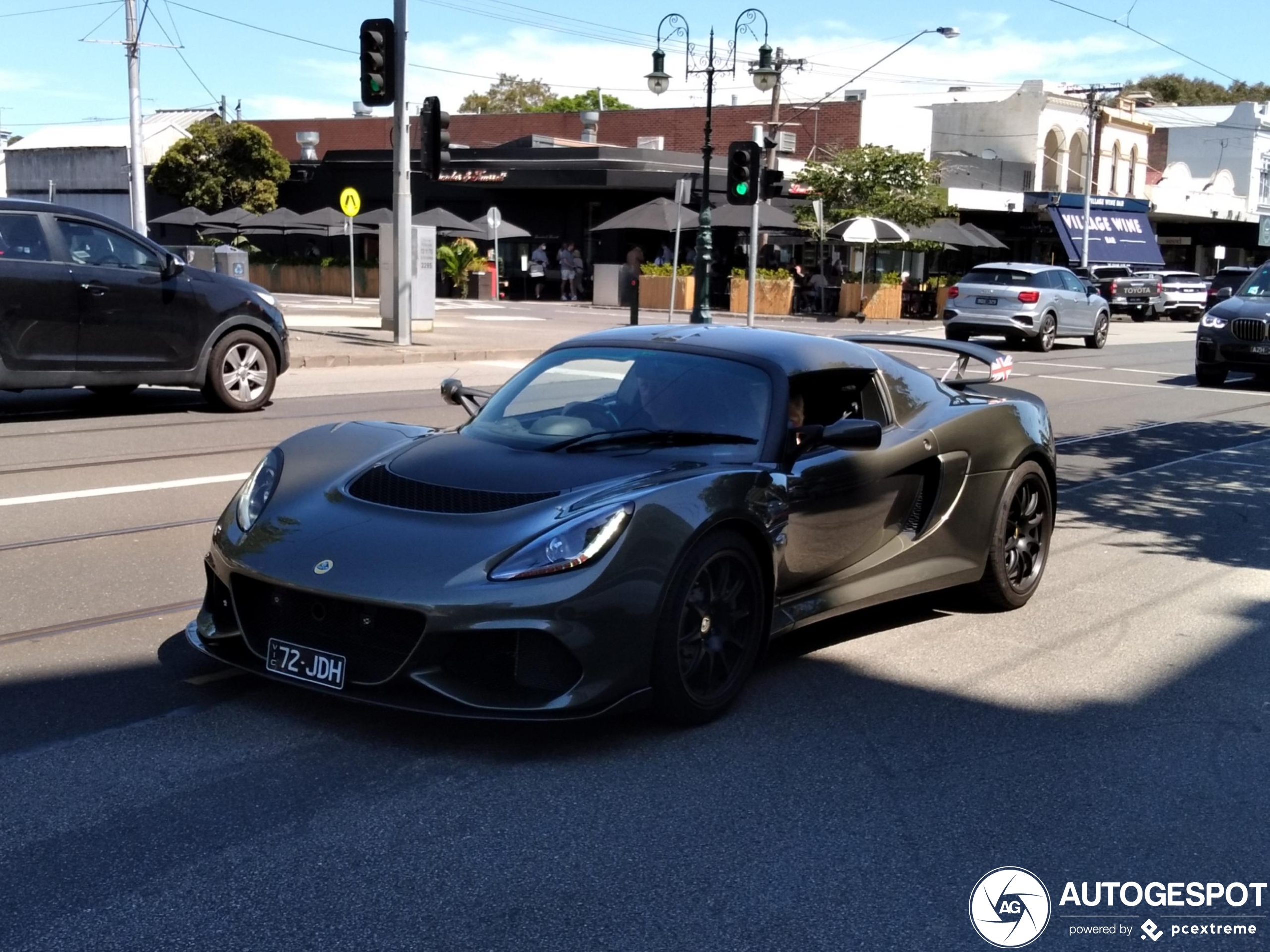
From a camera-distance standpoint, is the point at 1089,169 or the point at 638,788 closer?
the point at 638,788

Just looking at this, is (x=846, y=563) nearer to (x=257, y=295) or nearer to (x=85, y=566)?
(x=85, y=566)

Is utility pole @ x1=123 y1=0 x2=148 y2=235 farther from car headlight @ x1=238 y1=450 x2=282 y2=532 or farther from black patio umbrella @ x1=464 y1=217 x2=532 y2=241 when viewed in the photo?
car headlight @ x1=238 y1=450 x2=282 y2=532

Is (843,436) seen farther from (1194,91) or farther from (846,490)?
(1194,91)

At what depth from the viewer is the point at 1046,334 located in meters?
26.2

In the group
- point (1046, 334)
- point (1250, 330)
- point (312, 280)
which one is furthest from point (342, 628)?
point (312, 280)

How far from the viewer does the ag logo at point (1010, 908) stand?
3461mm

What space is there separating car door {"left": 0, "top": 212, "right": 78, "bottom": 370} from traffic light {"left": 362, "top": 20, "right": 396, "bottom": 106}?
25.2 ft

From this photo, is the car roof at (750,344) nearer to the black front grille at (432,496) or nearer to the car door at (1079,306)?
the black front grille at (432,496)

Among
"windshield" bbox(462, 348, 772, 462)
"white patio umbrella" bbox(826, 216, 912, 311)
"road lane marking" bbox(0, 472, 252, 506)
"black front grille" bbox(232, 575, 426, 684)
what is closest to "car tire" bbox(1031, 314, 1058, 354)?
"white patio umbrella" bbox(826, 216, 912, 311)

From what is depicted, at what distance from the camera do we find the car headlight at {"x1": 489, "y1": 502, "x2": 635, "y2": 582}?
168 inches

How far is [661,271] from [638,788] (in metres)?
33.6

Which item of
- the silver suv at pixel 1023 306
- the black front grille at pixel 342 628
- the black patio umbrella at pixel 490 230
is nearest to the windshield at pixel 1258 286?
the silver suv at pixel 1023 306

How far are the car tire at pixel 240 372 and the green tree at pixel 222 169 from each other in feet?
124

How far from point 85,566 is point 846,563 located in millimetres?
3802
